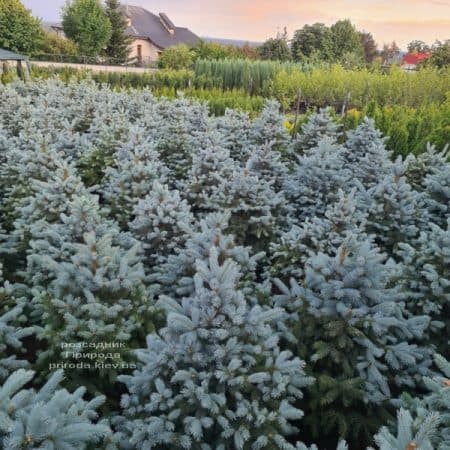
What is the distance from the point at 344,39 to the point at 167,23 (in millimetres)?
22148

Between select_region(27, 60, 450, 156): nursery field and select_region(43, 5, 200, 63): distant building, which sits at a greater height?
select_region(43, 5, 200, 63): distant building

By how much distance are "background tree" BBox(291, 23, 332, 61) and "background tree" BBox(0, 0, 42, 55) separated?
2469 cm

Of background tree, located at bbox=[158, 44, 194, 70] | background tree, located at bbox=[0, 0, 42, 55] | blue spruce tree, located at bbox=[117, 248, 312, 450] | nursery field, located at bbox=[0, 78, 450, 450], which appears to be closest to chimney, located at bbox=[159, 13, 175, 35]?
background tree, located at bbox=[0, 0, 42, 55]

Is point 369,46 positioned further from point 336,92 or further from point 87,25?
point 336,92

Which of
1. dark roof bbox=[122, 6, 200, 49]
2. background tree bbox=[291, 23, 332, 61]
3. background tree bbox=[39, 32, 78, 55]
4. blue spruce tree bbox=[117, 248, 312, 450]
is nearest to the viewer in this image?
blue spruce tree bbox=[117, 248, 312, 450]

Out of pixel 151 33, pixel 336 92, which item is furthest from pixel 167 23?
pixel 336 92

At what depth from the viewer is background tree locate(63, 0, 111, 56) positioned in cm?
3703

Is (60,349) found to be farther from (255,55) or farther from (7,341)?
(255,55)

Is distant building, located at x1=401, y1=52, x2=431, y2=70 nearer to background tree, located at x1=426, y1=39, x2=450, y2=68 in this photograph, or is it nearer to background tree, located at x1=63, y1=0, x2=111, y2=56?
background tree, located at x1=426, y1=39, x2=450, y2=68

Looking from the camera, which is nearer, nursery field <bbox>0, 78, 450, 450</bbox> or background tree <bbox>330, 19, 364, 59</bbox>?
nursery field <bbox>0, 78, 450, 450</bbox>

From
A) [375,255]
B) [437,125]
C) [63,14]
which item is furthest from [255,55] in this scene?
[375,255]

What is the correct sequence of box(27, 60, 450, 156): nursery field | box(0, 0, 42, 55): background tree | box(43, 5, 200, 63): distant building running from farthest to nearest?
box(43, 5, 200, 63): distant building
box(0, 0, 42, 55): background tree
box(27, 60, 450, 156): nursery field

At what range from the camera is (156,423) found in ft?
7.79

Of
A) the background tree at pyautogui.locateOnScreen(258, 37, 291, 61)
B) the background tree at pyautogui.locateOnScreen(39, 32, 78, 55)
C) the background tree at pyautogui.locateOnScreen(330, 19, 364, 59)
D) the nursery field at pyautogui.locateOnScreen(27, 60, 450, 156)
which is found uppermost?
the background tree at pyautogui.locateOnScreen(330, 19, 364, 59)
